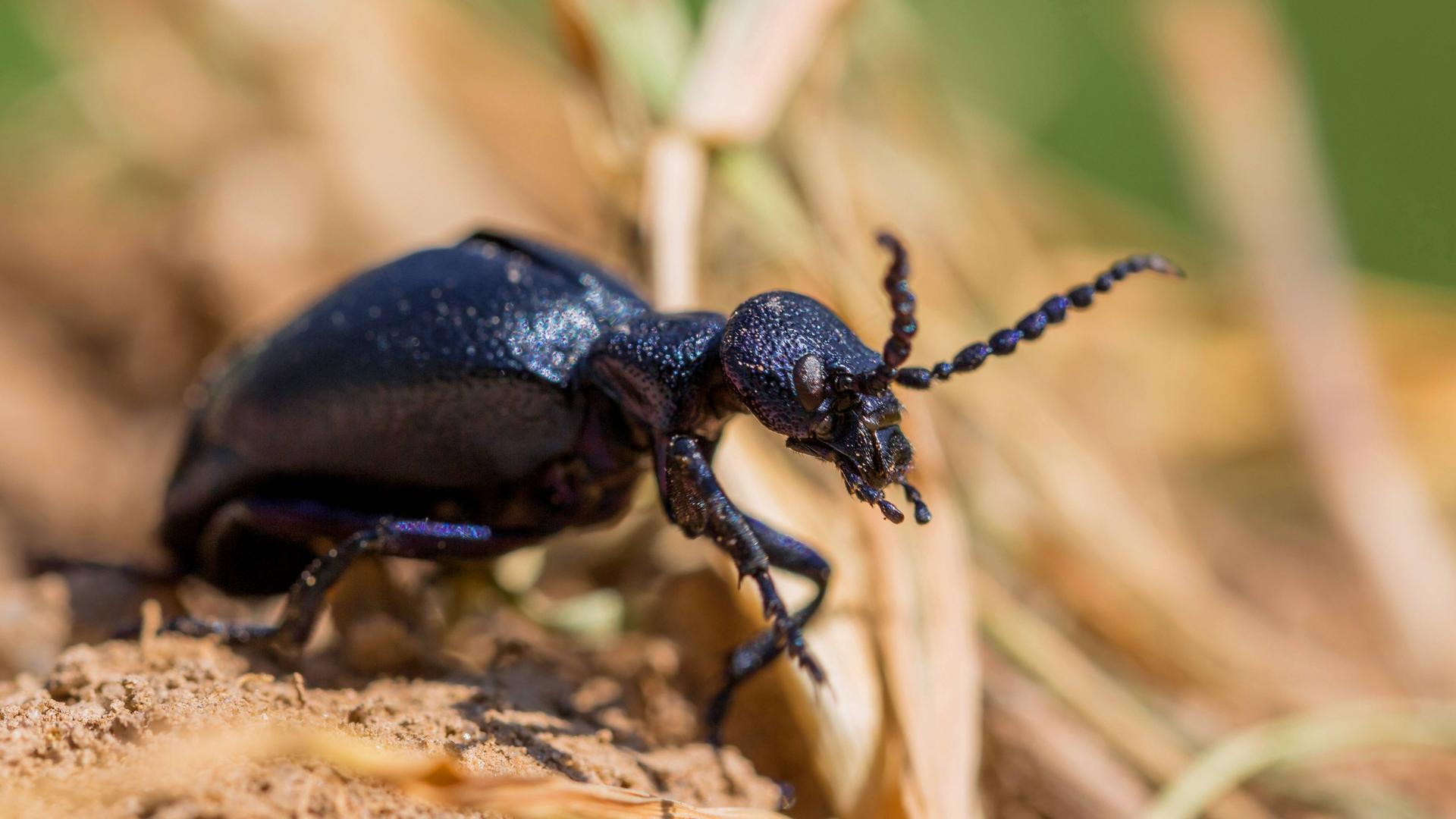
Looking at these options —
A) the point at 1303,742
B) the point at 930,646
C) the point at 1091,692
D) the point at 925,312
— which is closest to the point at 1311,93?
the point at 925,312

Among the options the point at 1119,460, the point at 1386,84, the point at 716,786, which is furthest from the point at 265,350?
the point at 1386,84

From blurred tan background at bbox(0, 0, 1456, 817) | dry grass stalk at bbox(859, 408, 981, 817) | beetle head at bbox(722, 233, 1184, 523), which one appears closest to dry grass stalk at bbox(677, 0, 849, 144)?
blurred tan background at bbox(0, 0, 1456, 817)

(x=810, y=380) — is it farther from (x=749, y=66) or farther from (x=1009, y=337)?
(x=749, y=66)

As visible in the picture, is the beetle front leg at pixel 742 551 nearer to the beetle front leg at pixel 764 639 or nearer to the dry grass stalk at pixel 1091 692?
the beetle front leg at pixel 764 639

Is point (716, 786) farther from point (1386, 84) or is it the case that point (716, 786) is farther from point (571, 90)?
point (1386, 84)

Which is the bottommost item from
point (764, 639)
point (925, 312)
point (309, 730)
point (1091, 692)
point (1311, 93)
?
point (309, 730)

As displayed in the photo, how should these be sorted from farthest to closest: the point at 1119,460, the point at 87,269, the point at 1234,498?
the point at 1234,498, the point at 87,269, the point at 1119,460

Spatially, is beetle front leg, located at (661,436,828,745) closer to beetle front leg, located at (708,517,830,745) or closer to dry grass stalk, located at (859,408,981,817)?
beetle front leg, located at (708,517,830,745)
